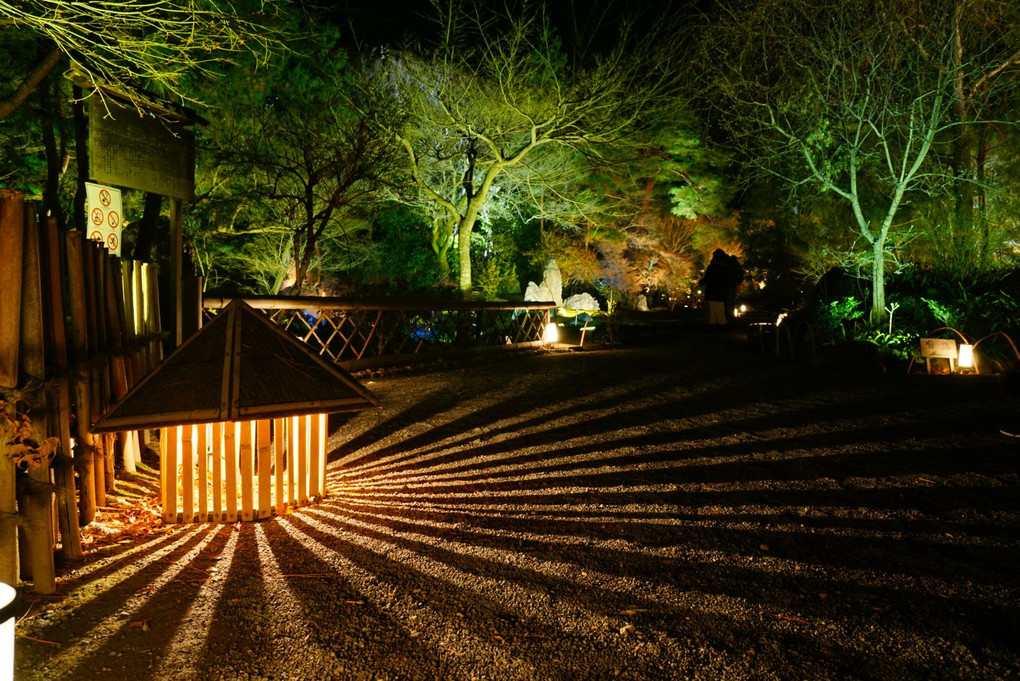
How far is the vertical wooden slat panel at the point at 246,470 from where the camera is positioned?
3.76m

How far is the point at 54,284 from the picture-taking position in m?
2.98

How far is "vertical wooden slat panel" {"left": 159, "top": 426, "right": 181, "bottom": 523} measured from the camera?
3.72 m

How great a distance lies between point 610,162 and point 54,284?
49.5 ft

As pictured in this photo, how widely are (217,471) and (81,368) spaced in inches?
38.0

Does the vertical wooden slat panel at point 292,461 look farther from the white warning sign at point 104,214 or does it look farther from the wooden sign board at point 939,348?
the wooden sign board at point 939,348

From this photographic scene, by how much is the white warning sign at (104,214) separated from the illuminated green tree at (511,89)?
8.08 m

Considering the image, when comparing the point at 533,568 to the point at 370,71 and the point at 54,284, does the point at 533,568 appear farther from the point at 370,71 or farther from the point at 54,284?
the point at 370,71

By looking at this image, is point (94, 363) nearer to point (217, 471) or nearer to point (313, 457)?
point (217, 471)

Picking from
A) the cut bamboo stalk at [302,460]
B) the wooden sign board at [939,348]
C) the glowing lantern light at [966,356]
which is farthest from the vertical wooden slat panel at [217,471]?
the glowing lantern light at [966,356]

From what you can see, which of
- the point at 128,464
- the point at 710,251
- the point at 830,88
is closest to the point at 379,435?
the point at 128,464

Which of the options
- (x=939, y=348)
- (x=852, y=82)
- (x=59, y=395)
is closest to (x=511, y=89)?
→ (x=852, y=82)

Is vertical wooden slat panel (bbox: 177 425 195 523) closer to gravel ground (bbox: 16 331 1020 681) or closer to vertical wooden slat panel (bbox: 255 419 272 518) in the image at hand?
gravel ground (bbox: 16 331 1020 681)

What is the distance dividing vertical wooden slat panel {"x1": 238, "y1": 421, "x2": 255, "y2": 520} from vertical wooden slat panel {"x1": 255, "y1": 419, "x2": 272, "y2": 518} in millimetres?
46

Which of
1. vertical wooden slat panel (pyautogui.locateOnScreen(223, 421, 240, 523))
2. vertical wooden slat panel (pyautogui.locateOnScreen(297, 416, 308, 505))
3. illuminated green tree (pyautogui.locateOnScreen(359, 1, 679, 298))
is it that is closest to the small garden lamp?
illuminated green tree (pyautogui.locateOnScreen(359, 1, 679, 298))
